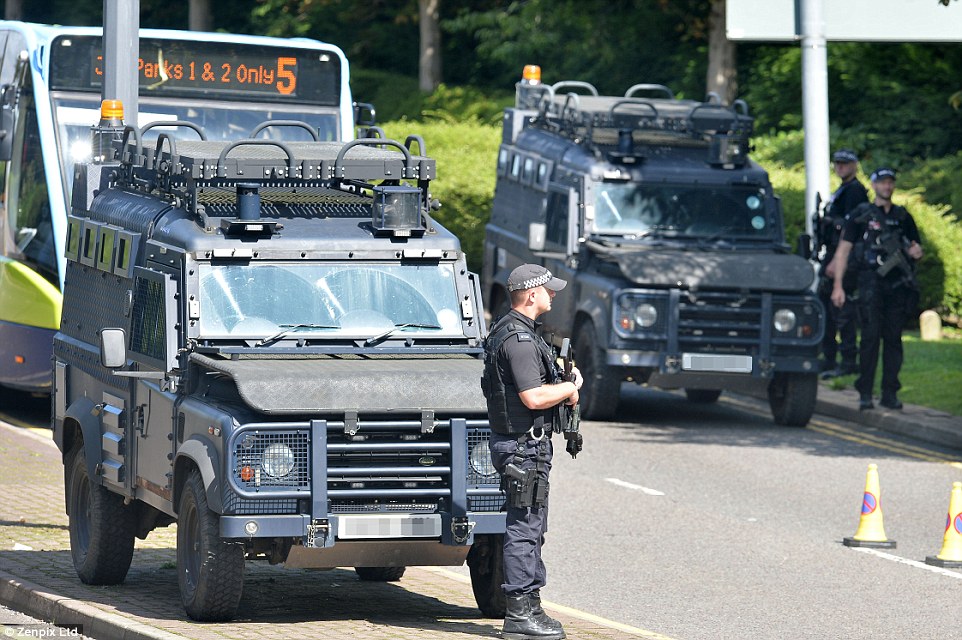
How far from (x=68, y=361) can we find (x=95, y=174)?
3.85 feet

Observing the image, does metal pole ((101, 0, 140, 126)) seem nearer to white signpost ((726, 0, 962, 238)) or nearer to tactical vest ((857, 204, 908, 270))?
tactical vest ((857, 204, 908, 270))

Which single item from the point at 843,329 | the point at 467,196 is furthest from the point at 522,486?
the point at 467,196

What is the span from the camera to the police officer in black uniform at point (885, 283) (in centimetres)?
1811

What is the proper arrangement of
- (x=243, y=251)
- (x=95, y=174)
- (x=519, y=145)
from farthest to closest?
1. (x=519, y=145)
2. (x=95, y=174)
3. (x=243, y=251)

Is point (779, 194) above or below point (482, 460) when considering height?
above

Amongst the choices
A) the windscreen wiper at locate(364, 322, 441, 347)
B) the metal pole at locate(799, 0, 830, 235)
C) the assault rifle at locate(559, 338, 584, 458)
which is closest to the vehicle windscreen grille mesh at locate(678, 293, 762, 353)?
the metal pole at locate(799, 0, 830, 235)

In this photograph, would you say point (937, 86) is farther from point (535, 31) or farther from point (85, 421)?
point (85, 421)

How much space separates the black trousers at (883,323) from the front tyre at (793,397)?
2.39ft

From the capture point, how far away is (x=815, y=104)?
21.0 meters

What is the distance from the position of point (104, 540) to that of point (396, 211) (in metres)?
2.45

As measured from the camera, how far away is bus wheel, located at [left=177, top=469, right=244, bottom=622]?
357 inches

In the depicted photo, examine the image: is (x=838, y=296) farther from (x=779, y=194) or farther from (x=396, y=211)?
(x=396, y=211)


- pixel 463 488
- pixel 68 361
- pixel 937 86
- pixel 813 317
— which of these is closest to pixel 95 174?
pixel 68 361

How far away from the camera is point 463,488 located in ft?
30.1
